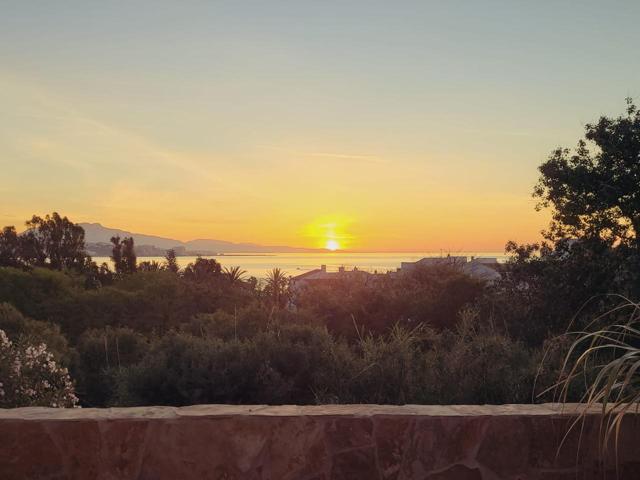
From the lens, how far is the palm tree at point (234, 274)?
40625 millimetres

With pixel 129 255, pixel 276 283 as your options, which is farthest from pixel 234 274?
pixel 129 255

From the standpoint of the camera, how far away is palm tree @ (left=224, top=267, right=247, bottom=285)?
4062 cm

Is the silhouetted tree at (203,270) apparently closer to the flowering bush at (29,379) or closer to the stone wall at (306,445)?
the flowering bush at (29,379)

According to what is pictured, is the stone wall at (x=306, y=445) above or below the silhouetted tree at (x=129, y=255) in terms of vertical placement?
below

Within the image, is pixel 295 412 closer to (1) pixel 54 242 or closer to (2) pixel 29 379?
(2) pixel 29 379

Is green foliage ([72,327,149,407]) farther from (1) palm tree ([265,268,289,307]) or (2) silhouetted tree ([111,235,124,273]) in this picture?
(2) silhouetted tree ([111,235,124,273])

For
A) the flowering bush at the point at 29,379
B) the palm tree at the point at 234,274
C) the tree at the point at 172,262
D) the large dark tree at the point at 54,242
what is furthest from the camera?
the large dark tree at the point at 54,242

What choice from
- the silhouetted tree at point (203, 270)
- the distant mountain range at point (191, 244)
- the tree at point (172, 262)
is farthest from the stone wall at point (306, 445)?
the distant mountain range at point (191, 244)

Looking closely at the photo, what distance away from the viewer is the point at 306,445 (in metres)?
3.66

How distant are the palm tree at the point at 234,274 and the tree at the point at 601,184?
27346mm

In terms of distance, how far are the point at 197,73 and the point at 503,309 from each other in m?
9.72

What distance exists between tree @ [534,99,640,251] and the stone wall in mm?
11407

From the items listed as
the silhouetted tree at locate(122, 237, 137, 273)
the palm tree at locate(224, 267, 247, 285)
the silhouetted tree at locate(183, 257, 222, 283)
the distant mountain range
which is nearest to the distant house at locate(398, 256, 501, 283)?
the palm tree at locate(224, 267, 247, 285)

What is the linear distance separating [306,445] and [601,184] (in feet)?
41.5
